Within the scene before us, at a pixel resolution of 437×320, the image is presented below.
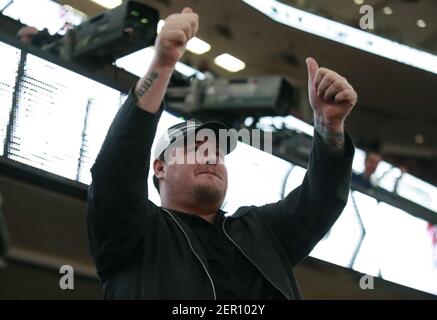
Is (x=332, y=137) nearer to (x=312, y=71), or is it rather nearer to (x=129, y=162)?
(x=312, y=71)

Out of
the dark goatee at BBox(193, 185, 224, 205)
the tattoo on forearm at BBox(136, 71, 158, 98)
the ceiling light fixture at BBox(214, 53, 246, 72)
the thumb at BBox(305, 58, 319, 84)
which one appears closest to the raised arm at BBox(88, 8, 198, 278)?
the tattoo on forearm at BBox(136, 71, 158, 98)

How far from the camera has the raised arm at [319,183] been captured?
1753mm

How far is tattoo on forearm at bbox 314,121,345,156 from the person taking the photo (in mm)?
1783

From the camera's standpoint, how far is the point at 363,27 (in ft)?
20.7

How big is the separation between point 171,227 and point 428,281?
11.4 feet

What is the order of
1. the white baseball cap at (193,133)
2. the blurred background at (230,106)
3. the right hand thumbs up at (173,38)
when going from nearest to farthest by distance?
the right hand thumbs up at (173,38)
the white baseball cap at (193,133)
the blurred background at (230,106)

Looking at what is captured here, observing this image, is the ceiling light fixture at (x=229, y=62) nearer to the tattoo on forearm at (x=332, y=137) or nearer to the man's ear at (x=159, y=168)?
the man's ear at (x=159, y=168)

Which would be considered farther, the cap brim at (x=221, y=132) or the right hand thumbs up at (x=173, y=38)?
the cap brim at (x=221, y=132)

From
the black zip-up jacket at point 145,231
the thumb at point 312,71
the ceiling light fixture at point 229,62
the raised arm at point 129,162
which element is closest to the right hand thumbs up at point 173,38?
the raised arm at point 129,162

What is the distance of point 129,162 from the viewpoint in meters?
1.59

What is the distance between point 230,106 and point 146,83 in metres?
2.12

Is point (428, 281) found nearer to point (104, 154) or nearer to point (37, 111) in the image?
point (37, 111)

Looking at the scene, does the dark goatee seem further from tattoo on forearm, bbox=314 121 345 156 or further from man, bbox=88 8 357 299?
tattoo on forearm, bbox=314 121 345 156
